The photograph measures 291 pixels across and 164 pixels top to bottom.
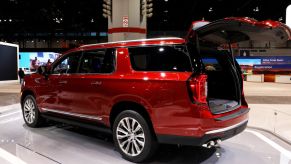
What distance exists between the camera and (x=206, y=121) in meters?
3.47

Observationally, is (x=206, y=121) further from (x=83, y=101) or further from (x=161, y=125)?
(x=83, y=101)

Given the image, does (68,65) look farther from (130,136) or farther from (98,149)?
(130,136)

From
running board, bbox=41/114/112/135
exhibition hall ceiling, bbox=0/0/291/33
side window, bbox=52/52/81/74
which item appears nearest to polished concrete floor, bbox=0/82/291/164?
running board, bbox=41/114/112/135

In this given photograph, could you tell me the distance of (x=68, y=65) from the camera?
17.3ft

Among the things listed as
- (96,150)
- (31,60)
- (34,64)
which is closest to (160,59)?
(96,150)

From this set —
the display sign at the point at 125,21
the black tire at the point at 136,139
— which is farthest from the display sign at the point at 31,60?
the black tire at the point at 136,139

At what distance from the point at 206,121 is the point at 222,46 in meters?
1.93

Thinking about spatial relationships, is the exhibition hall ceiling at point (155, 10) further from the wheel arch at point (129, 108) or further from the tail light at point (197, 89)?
the tail light at point (197, 89)

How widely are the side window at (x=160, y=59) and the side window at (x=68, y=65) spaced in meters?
1.30

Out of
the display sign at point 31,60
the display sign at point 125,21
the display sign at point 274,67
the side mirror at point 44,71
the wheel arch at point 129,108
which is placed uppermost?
the display sign at point 125,21

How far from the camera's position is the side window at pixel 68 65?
505 centimetres

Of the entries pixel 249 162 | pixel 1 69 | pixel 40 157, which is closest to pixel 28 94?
pixel 40 157

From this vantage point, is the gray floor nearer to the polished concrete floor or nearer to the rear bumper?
the polished concrete floor

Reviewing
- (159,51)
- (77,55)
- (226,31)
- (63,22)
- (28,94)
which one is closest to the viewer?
(159,51)
